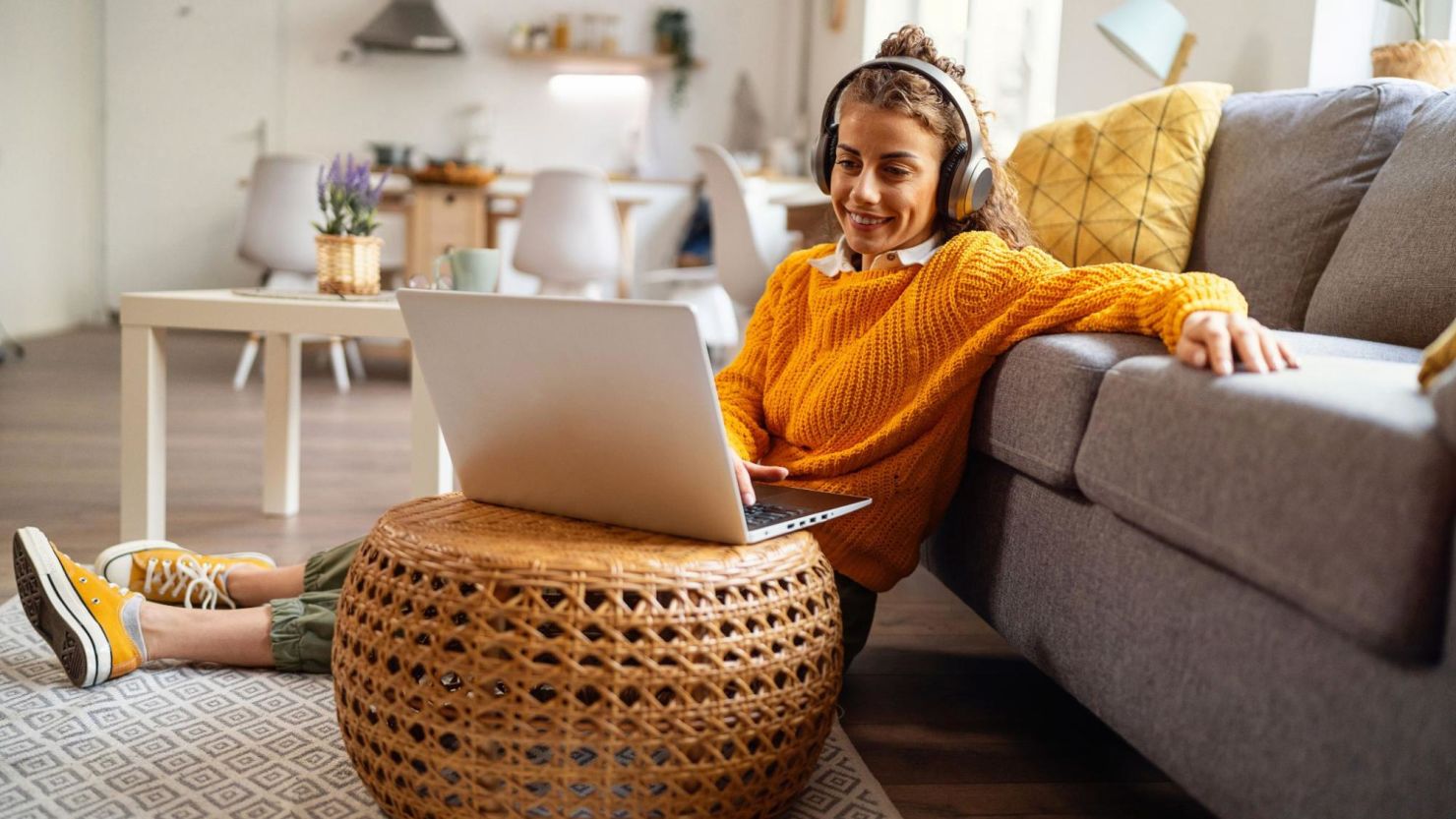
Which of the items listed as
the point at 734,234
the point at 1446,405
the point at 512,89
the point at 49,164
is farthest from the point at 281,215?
the point at 1446,405

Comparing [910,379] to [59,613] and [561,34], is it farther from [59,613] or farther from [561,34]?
[561,34]

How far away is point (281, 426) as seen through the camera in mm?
2410

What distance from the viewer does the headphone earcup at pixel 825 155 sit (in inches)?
61.0

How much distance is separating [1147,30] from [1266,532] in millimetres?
1895

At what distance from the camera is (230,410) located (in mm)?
3688

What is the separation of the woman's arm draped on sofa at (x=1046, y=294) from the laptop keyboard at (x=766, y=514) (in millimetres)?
353

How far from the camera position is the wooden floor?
1.32 metres

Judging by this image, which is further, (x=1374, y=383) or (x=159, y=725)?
(x=159, y=725)

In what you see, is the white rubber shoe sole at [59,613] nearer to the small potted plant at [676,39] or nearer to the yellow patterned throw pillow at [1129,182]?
the yellow patterned throw pillow at [1129,182]

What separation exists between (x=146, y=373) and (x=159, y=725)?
2.56 feet

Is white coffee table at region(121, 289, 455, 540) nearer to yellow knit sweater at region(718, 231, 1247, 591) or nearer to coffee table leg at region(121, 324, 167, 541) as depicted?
coffee table leg at region(121, 324, 167, 541)

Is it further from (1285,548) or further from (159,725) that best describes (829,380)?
(159,725)

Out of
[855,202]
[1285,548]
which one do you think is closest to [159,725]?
[855,202]

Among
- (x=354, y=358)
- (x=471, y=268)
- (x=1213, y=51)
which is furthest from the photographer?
(x=354, y=358)
